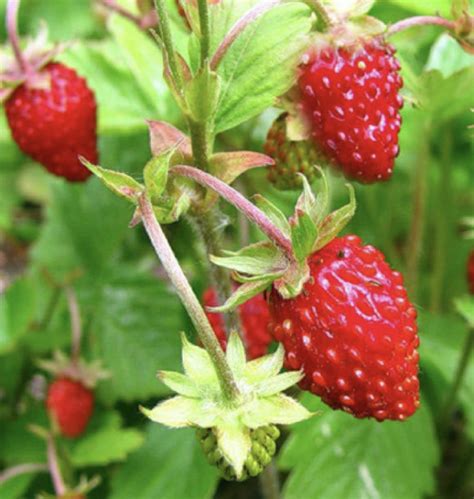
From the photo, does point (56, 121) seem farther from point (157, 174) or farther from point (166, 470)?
point (166, 470)

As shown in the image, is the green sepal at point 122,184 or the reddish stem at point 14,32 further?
the reddish stem at point 14,32

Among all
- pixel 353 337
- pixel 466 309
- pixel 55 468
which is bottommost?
pixel 55 468

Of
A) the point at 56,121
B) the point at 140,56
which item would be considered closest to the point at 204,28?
the point at 56,121

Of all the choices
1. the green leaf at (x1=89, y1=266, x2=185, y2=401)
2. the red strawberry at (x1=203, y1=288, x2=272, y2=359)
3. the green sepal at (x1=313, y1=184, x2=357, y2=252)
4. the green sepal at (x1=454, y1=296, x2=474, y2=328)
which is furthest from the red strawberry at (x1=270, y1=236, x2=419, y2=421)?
the green leaf at (x1=89, y1=266, x2=185, y2=401)

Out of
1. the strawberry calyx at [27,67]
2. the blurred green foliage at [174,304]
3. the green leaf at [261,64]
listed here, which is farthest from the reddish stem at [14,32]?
the green leaf at [261,64]

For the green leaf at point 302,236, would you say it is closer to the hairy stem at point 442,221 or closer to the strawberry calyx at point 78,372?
the strawberry calyx at point 78,372

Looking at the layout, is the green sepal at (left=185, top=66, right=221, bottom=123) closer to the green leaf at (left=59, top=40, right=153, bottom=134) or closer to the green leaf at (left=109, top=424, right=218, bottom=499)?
the green leaf at (left=59, top=40, right=153, bottom=134)
